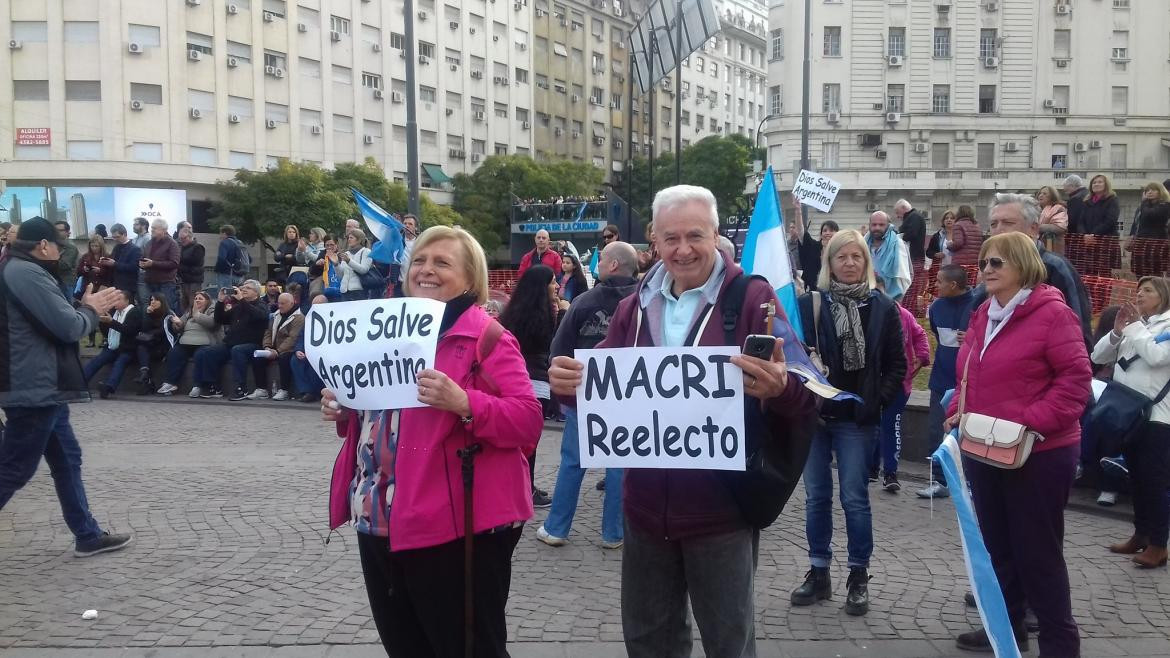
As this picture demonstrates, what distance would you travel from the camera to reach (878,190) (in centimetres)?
6000

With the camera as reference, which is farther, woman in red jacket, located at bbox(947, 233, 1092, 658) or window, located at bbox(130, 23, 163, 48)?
window, located at bbox(130, 23, 163, 48)

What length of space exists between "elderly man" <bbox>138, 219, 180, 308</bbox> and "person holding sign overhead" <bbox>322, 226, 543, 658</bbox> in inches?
534

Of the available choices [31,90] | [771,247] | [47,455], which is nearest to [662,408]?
[771,247]

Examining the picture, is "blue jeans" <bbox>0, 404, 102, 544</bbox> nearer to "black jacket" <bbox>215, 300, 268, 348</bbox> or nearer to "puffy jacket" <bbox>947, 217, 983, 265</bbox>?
"black jacket" <bbox>215, 300, 268, 348</bbox>

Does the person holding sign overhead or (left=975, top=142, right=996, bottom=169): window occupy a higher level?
(left=975, top=142, right=996, bottom=169): window

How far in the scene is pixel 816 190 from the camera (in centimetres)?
1175

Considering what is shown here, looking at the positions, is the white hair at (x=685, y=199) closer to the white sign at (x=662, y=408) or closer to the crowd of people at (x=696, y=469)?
the crowd of people at (x=696, y=469)

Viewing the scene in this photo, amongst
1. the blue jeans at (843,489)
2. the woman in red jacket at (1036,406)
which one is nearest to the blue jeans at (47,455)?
the blue jeans at (843,489)

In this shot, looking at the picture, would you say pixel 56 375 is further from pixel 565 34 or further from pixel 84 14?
pixel 565 34

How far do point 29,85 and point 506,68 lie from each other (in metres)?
31.1

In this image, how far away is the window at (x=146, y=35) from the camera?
45.1 metres

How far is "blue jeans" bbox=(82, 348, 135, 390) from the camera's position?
14.8 meters

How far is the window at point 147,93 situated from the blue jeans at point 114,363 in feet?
115

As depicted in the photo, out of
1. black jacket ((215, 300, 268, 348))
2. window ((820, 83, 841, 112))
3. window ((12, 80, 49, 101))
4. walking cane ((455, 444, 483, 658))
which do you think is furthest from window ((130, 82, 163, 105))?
walking cane ((455, 444, 483, 658))
